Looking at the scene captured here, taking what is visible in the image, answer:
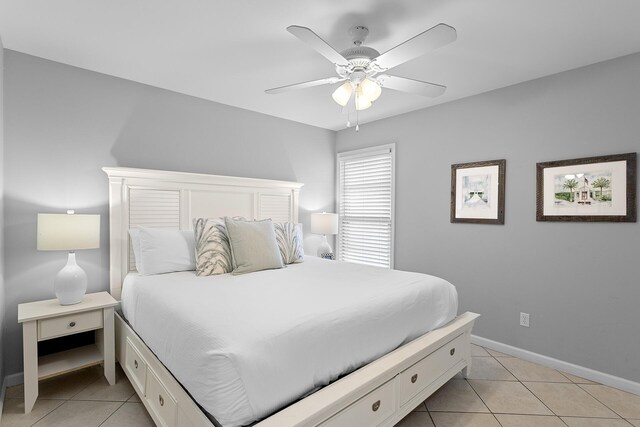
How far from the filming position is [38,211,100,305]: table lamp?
217cm

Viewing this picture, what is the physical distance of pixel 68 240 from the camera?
7.29 feet

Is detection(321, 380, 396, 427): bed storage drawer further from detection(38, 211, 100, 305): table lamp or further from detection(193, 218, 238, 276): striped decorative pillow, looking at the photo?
detection(38, 211, 100, 305): table lamp

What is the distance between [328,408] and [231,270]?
60.0 inches

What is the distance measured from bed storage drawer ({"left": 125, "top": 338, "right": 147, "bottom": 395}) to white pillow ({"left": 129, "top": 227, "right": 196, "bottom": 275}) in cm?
56

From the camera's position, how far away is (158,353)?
1772 mm

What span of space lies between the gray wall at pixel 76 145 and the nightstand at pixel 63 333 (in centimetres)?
33

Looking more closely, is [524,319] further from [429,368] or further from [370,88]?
[370,88]

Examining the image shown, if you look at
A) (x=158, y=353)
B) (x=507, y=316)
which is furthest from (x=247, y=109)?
(x=507, y=316)

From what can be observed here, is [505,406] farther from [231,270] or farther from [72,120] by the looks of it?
[72,120]

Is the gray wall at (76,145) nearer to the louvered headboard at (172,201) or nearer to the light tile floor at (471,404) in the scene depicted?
the louvered headboard at (172,201)

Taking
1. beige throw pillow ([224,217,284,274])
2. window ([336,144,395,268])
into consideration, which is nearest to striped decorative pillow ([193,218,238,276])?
beige throw pillow ([224,217,284,274])

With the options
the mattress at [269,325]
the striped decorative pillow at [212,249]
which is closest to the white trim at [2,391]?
the mattress at [269,325]

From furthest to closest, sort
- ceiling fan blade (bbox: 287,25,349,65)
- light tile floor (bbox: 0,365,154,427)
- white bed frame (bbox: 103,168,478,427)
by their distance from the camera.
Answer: light tile floor (bbox: 0,365,154,427) < ceiling fan blade (bbox: 287,25,349,65) < white bed frame (bbox: 103,168,478,427)

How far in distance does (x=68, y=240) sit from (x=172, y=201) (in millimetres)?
980
